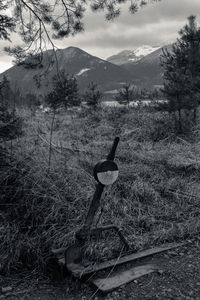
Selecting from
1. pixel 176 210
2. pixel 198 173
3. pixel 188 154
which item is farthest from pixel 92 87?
pixel 176 210

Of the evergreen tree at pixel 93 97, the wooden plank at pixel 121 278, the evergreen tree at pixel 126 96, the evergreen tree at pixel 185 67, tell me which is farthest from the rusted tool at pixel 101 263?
the evergreen tree at pixel 126 96

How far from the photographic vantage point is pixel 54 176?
4.07 meters

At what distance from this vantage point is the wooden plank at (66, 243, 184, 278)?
8.65 feet

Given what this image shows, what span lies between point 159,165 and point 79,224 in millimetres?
2493

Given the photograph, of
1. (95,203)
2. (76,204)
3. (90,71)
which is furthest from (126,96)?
(90,71)

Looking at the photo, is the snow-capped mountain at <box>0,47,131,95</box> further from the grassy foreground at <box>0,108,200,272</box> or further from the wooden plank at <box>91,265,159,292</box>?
the wooden plank at <box>91,265,159,292</box>

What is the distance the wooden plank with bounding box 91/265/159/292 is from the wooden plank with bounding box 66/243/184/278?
0.34 ft

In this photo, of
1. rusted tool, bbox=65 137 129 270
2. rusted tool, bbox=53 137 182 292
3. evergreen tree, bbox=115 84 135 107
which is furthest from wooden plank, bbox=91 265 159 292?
evergreen tree, bbox=115 84 135 107

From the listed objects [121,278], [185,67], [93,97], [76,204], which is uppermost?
[185,67]

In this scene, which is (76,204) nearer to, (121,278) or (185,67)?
(121,278)

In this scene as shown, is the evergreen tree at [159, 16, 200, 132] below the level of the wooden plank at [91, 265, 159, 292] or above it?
above

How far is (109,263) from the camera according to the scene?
281cm

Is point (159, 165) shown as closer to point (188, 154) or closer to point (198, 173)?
point (198, 173)

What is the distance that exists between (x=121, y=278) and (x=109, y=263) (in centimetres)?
22
